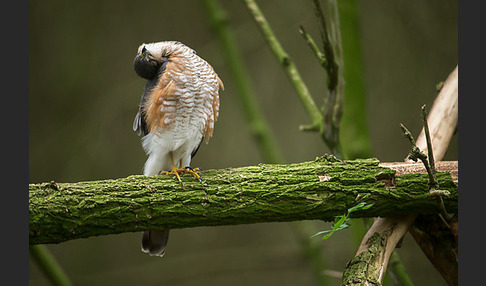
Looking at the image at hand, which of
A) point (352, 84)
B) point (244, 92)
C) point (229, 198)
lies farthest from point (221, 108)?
point (229, 198)

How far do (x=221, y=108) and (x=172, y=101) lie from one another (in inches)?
82.6

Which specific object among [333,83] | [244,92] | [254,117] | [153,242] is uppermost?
[244,92]

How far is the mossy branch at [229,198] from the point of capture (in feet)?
5.78

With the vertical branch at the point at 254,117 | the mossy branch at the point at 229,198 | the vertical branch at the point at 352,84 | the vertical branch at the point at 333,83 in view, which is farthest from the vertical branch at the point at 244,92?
the mossy branch at the point at 229,198

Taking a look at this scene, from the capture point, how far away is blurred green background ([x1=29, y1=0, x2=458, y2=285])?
3.89 meters

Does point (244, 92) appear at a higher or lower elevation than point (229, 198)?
higher

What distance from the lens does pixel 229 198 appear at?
6.08 feet

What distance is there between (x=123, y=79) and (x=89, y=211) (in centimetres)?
253

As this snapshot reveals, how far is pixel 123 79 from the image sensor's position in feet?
13.6

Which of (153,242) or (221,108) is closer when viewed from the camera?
(153,242)

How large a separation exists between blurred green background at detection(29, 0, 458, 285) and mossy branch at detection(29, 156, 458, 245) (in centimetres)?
199

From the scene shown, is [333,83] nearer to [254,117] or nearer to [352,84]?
[352,84]

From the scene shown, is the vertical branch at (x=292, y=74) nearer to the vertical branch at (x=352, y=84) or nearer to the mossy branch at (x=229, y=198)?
the vertical branch at (x=352, y=84)

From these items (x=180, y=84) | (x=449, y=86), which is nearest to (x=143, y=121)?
(x=180, y=84)
